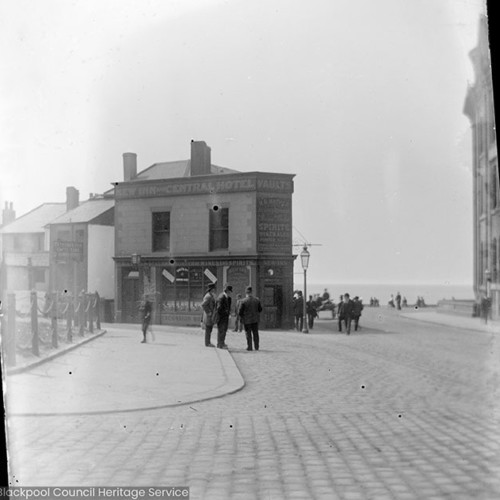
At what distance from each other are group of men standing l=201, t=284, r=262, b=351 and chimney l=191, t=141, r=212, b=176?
0.34 meters

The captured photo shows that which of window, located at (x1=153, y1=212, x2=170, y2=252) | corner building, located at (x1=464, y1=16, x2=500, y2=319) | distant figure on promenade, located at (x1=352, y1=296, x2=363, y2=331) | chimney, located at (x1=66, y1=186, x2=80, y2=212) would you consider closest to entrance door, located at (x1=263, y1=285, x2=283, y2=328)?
A: distant figure on promenade, located at (x1=352, y1=296, x2=363, y2=331)

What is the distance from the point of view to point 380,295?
1458 mm

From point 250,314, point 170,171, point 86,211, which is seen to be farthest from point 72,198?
point 250,314

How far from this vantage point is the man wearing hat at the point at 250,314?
4.61ft

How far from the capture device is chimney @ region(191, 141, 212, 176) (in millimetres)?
1516

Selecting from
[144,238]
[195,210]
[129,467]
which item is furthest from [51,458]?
[195,210]

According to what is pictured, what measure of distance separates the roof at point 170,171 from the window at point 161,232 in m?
0.12

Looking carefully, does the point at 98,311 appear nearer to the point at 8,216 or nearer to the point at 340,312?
the point at 8,216

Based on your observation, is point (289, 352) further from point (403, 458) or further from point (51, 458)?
point (51, 458)

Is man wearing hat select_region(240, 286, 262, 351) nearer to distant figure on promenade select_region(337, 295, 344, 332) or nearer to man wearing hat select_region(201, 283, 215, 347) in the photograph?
man wearing hat select_region(201, 283, 215, 347)

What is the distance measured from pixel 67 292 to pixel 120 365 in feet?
0.96

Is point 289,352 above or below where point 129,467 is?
above

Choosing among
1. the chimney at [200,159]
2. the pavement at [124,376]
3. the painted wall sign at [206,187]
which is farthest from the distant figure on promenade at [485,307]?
the chimney at [200,159]

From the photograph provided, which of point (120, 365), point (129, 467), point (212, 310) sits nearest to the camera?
point (212, 310)
